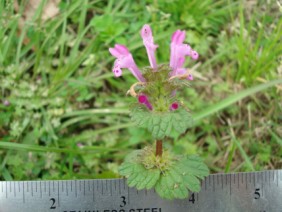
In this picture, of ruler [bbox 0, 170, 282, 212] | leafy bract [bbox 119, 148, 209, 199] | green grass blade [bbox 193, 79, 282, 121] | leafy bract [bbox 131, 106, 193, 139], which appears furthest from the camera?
green grass blade [bbox 193, 79, 282, 121]

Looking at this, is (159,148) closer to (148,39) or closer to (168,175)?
(168,175)

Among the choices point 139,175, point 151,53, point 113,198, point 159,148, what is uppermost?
point 151,53

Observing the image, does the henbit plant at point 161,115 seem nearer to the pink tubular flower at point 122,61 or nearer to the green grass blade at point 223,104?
the pink tubular flower at point 122,61

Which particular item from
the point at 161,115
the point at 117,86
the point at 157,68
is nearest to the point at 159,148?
the point at 161,115

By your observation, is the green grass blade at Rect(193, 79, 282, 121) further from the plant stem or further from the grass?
the plant stem

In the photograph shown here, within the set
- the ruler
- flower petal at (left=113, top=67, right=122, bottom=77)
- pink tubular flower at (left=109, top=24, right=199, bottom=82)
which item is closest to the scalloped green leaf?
the ruler

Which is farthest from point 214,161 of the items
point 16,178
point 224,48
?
point 16,178
